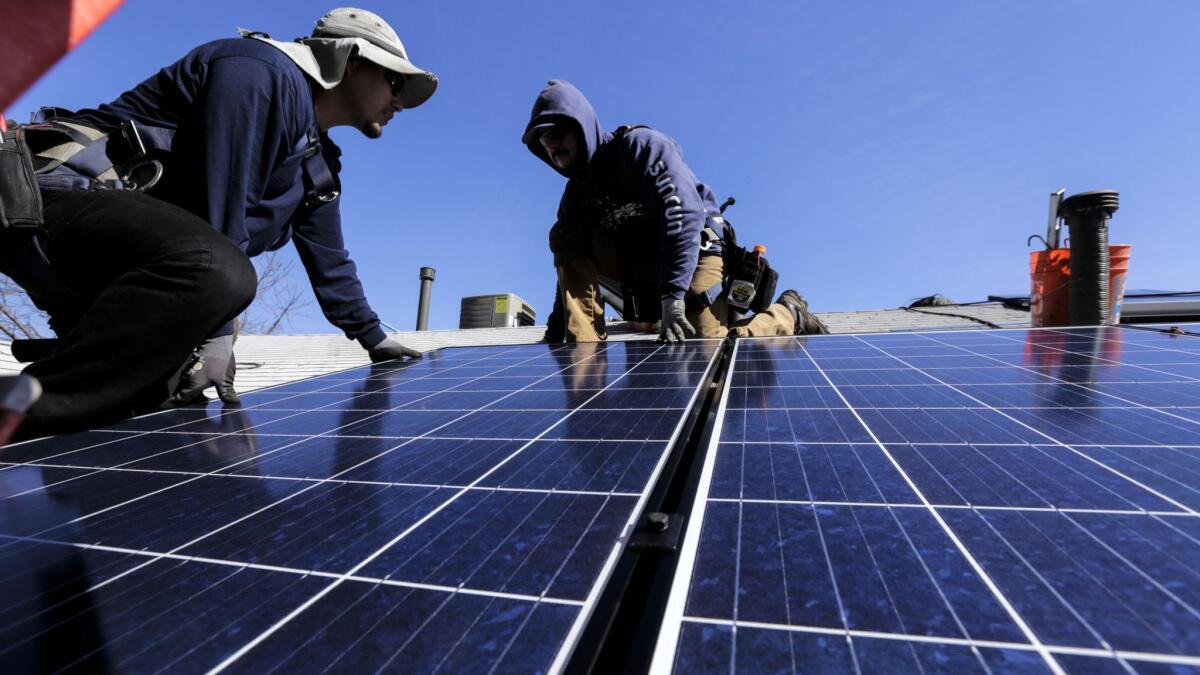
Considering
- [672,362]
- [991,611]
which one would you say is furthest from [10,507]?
[672,362]

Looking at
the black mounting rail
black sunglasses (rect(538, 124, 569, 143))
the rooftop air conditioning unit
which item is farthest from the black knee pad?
the rooftop air conditioning unit

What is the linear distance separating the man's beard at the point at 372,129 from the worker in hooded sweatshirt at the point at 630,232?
1.98 m

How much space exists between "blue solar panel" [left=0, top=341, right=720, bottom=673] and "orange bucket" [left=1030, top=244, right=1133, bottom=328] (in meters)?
7.10

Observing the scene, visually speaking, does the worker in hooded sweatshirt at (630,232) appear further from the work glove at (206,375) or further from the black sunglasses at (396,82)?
the work glove at (206,375)

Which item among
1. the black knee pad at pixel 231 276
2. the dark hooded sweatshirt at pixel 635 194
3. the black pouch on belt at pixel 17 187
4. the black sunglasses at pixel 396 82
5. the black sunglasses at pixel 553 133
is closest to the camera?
the black pouch on belt at pixel 17 187

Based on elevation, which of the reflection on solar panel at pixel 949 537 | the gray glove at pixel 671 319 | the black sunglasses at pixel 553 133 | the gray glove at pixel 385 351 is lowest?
the reflection on solar panel at pixel 949 537

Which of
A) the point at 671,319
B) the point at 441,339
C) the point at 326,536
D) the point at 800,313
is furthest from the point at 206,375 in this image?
the point at 800,313

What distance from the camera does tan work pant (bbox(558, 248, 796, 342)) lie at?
19.8ft

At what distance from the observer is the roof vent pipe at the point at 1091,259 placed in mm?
6391

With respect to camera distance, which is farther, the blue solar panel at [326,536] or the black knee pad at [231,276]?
the black knee pad at [231,276]

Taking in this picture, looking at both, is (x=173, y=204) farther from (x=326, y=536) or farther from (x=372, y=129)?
(x=326, y=536)

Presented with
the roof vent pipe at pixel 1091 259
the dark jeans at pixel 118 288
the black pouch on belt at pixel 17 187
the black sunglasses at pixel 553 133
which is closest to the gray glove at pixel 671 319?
the black sunglasses at pixel 553 133

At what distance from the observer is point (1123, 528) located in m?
1.04

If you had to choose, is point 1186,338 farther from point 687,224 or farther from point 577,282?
point 577,282
